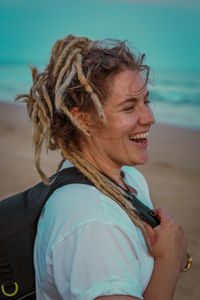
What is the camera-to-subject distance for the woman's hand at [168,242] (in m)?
1.69

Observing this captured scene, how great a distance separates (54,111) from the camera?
1.98m

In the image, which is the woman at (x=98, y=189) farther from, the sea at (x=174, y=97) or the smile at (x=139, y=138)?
the sea at (x=174, y=97)

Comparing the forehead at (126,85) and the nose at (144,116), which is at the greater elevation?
the forehead at (126,85)

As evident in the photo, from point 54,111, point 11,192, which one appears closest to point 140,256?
point 54,111

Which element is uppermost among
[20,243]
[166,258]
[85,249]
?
[85,249]

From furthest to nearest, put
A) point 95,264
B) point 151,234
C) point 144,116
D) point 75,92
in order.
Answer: point 144,116 < point 75,92 < point 151,234 < point 95,264

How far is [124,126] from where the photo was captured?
1889 millimetres

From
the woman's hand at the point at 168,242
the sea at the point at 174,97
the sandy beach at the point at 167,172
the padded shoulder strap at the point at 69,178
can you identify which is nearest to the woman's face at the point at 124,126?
the padded shoulder strap at the point at 69,178

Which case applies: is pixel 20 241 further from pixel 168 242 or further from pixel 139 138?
pixel 139 138

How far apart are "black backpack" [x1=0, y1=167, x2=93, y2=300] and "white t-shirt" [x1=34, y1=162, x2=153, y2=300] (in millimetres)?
69

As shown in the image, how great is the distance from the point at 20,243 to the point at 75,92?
2.54 ft

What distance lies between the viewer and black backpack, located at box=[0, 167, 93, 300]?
163 cm

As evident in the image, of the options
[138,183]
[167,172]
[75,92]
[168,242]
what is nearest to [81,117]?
[75,92]

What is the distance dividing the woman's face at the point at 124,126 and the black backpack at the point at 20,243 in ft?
0.98
